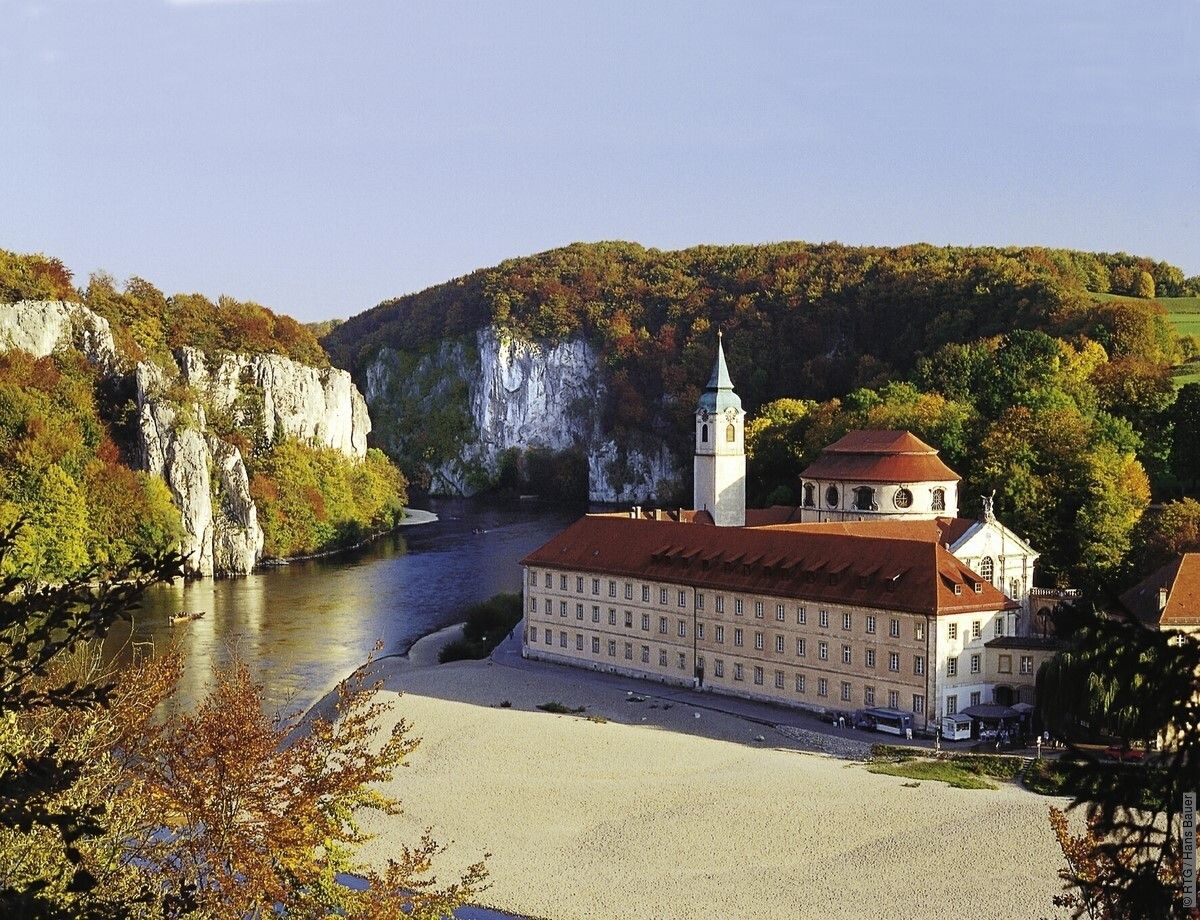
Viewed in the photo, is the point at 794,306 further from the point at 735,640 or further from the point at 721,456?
the point at 735,640

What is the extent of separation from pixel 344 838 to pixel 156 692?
14.6 ft

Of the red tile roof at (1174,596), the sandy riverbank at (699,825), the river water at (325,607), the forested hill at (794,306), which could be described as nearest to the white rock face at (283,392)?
the river water at (325,607)

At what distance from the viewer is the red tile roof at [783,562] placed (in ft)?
157

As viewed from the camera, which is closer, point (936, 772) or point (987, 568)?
point (936, 772)

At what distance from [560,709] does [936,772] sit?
13.5 meters

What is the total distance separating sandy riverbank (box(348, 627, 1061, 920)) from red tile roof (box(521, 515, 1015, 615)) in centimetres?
552

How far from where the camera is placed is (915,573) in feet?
158

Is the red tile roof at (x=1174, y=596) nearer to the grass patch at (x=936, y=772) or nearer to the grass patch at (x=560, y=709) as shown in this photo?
the grass patch at (x=936, y=772)

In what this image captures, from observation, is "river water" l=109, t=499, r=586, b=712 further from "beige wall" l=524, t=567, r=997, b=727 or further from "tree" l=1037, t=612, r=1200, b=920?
"tree" l=1037, t=612, r=1200, b=920

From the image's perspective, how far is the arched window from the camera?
55344 mm

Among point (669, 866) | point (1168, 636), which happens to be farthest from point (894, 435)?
point (1168, 636)

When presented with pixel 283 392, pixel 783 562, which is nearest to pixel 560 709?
pixel 783 562

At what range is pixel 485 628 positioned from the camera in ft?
214

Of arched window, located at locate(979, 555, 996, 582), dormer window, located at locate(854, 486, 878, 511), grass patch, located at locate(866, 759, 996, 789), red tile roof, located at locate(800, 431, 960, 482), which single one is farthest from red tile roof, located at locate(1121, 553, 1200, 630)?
dormer window, located at locate(854, 486, 878, 511)
